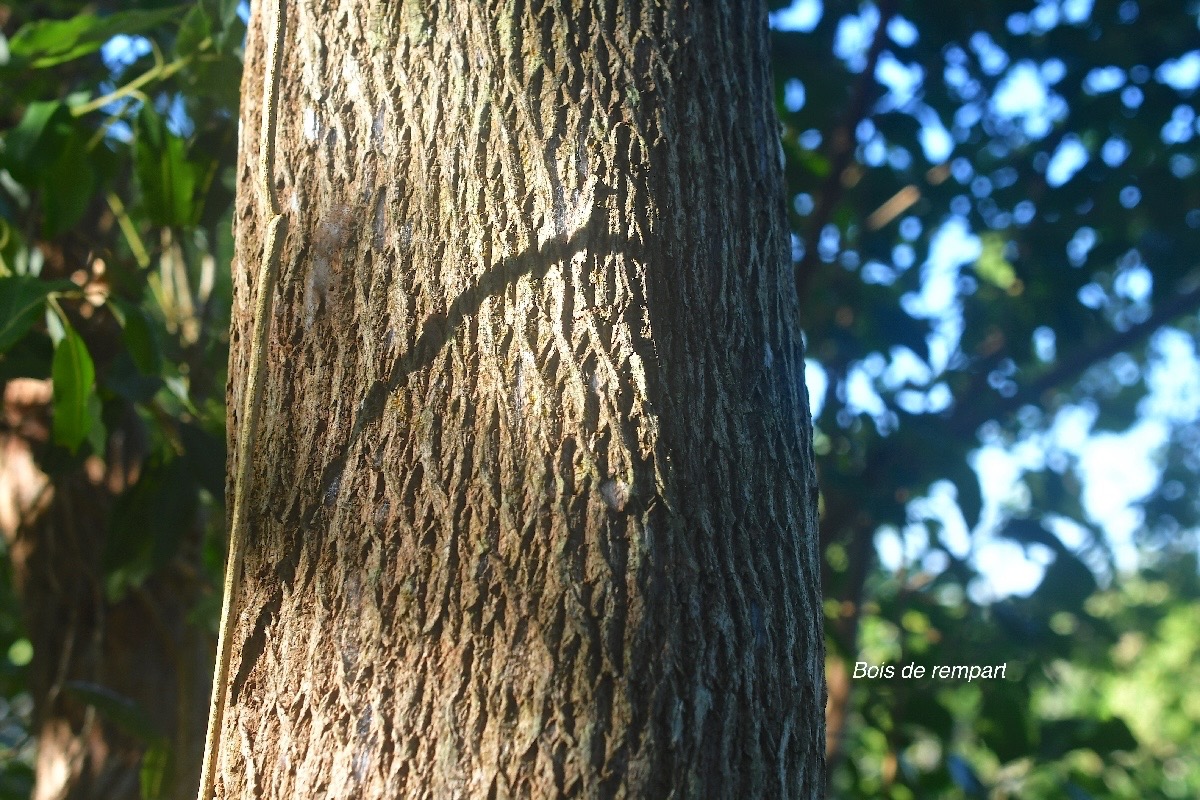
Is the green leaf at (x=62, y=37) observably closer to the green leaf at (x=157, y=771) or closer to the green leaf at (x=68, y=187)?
the green leaf at (x=68, y=187)

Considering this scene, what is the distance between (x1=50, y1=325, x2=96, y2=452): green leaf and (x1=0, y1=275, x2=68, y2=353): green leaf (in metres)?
0.05

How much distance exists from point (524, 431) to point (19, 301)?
0.90 metres

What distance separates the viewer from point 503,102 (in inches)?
33.9

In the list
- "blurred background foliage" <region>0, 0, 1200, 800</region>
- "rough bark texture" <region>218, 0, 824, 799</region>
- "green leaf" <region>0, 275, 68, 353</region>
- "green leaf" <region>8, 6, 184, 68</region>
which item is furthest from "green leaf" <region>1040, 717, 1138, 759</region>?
"green leaf" <region>8, 6, 184, 68</region>

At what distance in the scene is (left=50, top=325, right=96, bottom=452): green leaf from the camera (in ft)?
4.46

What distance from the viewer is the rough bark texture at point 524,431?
73cm

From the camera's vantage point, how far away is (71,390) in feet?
4.49

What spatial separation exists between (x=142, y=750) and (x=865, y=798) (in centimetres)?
194

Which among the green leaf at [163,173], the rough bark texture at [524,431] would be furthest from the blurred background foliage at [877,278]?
the rough bark texture at [524,431]

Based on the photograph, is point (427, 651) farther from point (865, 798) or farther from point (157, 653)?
point (865, 798)

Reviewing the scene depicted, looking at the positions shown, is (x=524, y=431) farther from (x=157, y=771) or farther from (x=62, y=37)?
(x=157, y=771)

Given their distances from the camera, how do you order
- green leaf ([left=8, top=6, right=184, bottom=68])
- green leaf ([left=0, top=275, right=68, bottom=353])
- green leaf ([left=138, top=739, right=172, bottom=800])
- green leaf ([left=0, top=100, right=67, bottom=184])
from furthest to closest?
green leaf ([left=138, top=739, right=172, bottom=800]) → green leaf ([left=8, top=6, right=184, bottom=68]) → green leaf ([left=0, top=100, right=67, bottom=184]) → green leaf ([left=0, top=275, right=68, bottom=353])

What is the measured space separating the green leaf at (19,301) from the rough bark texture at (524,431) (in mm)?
532

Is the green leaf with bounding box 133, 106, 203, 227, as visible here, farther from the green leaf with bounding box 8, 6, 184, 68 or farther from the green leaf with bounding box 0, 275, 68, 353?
the green leaf with bounding box 0, 275, 68, 353
